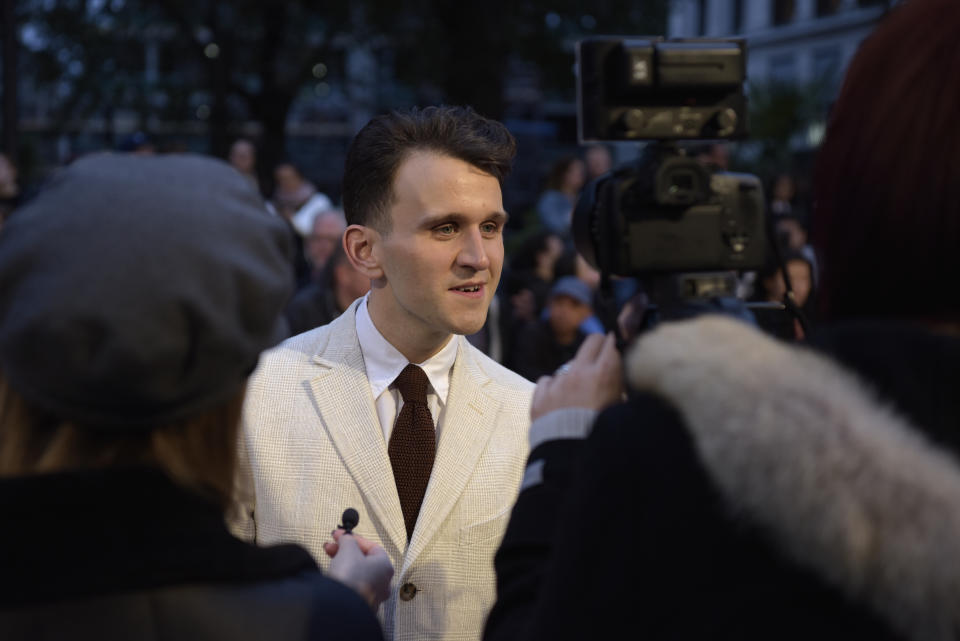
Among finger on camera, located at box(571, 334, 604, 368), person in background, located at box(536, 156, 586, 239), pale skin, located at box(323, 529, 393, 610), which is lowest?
person in background, located at box(536, 156, 586, 239)

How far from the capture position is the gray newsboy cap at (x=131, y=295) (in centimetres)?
152

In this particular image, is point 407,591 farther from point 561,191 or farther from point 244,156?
point 244,156

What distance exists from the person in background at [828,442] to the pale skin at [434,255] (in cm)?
152

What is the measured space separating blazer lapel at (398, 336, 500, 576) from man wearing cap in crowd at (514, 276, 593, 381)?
3.79 meters

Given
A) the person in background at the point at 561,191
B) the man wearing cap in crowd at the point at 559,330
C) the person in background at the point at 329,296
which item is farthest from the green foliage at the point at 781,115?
the person in background at the point at 329,296

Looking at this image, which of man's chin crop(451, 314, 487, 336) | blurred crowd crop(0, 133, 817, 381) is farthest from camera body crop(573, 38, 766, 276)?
blurred crowd crop(0, 133, 817, 381)

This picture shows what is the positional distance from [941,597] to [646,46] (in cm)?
120

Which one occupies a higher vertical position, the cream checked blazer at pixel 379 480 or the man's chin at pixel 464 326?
the man's chin at pixel 464 326

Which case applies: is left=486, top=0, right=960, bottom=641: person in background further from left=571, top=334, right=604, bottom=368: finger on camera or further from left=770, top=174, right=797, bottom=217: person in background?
left=770, top=174, right=797, bottom=217: person in background

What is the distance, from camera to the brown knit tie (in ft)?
9.58

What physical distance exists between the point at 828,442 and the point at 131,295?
91 cm

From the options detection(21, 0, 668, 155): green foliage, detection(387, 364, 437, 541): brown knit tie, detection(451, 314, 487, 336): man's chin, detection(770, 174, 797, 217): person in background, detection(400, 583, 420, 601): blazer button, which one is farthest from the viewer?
detection(21, 0, 668, 155): green foliage

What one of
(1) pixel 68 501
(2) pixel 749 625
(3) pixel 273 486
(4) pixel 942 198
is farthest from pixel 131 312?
(3) pixel 273 486

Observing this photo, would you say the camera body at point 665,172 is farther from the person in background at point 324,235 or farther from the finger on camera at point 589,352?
the person in background at point 324,235
